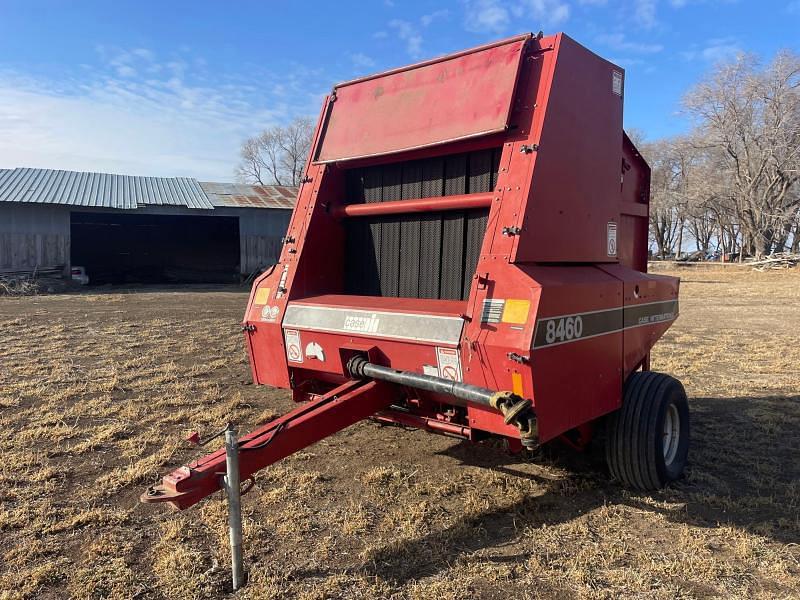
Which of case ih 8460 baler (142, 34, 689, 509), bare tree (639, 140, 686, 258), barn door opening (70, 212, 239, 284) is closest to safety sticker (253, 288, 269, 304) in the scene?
case ih 8460 baler (142, 34, 689, 509)

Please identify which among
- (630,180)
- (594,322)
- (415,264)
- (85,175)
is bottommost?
(594,322)

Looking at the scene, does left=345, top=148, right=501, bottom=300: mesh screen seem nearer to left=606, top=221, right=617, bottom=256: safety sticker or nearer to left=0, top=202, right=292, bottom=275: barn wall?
left=606, top=221, right=617, bottom=256: safety sticker

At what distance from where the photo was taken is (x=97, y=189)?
71.6ft

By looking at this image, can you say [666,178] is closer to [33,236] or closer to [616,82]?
[33,236]

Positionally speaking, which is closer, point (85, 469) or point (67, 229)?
point (85, 469)

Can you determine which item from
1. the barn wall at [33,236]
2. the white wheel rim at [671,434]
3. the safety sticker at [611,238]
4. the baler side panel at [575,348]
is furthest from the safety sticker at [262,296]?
the barn wall at [33,236]

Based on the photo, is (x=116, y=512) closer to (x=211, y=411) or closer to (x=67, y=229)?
(x=211, y=411)

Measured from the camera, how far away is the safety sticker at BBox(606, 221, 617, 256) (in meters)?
4.01

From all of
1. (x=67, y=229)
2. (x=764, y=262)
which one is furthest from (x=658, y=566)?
(x=764, y=262)

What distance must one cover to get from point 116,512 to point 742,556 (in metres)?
3.39

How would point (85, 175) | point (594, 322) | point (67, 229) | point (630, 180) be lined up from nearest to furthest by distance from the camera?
point (594, 322) < point (630, 180) < point (67, 229) < point (85, 175)

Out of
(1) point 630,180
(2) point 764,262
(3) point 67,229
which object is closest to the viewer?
(1) point 630,180

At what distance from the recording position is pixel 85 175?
947 inches

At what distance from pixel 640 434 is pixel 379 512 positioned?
1.65 metres
